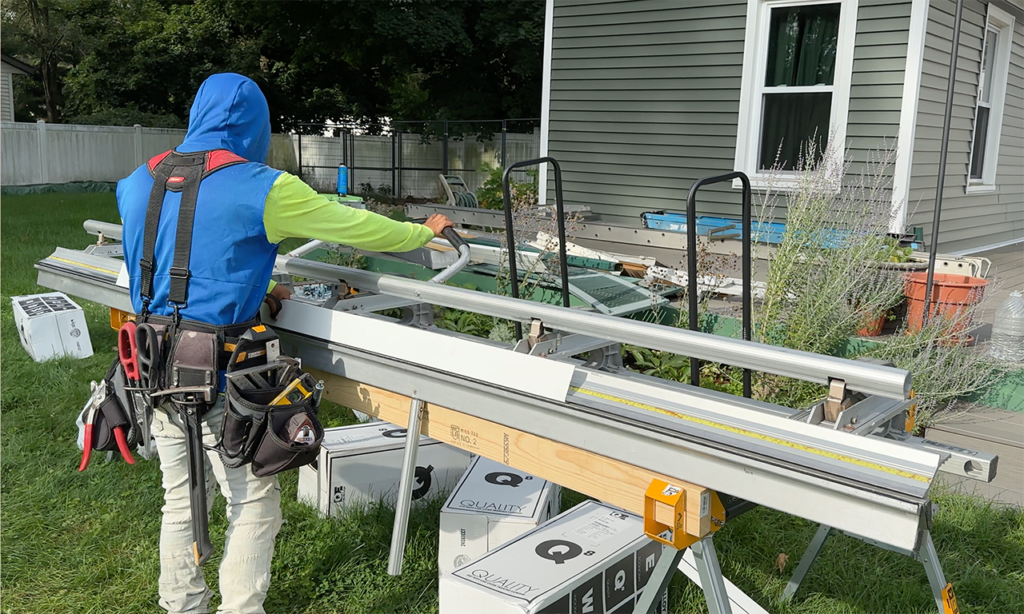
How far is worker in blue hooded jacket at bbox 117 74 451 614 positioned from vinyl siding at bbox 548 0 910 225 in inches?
267

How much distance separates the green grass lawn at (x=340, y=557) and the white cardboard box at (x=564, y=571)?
A: 16.3 inches

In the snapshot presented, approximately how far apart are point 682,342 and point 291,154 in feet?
78.8

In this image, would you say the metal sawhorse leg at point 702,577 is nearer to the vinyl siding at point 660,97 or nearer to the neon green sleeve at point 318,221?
the neon green sleeve at point 318,221

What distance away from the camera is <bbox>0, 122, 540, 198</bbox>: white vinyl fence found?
20375 mm

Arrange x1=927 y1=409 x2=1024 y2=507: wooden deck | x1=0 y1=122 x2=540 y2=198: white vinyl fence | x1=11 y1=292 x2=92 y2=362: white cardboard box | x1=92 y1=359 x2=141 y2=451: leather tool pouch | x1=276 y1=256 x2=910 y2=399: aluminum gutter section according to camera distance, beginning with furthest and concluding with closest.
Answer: x1=0 y1=122 x2=540 y2=198: white vinyl fence
x1=11 y1=292 x2=92 y2=362: white cardboard box
x1=927 y1=409 x2=1024 y2=507: wooden deck
x1=92 y1=359 x2=141 y2=451: leather tool pouch
x1=276 y1=256 x2=910 y2=399: aluminum gutter section

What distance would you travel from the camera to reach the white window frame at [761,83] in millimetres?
8109

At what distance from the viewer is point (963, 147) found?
9.40m

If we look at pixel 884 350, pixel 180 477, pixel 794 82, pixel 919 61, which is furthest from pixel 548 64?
pixel 180 477

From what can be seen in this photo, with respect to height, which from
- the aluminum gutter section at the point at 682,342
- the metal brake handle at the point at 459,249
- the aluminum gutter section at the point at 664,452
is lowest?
the aluminum gutter section at the point at 664,452

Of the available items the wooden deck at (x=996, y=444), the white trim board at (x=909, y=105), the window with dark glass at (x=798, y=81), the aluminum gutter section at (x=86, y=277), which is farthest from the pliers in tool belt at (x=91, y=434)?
the window with dark glass at (x=798, y=81)

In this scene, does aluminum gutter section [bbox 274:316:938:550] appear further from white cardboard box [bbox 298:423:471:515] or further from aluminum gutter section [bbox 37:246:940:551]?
white cardboard box [bbox 298:423:471:515]

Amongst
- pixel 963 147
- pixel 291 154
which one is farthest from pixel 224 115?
pixel 291 154

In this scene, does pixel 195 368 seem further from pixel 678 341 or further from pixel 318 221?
pixel 678 341

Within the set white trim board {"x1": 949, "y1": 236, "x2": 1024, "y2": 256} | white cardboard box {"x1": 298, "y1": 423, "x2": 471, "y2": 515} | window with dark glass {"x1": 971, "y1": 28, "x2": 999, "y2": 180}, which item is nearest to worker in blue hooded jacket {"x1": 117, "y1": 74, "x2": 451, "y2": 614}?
white cardboard box {"x1": 298, "y1": 423, "x2": 471, "y2": 515}
